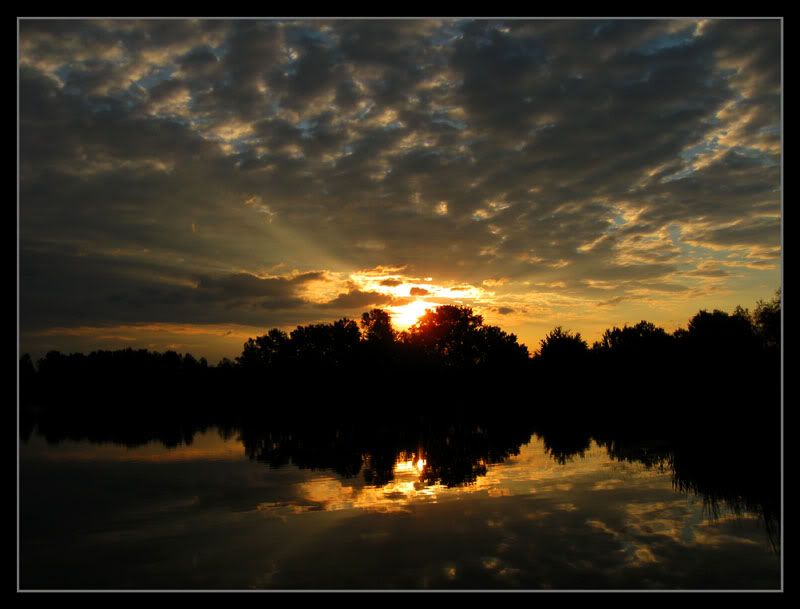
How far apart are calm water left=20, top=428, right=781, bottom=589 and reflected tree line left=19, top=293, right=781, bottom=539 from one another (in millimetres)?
2081

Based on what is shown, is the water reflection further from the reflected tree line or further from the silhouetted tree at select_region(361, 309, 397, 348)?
the silhouetted tree at select_region(361, 309, 397, 348)

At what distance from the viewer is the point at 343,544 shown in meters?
16.0

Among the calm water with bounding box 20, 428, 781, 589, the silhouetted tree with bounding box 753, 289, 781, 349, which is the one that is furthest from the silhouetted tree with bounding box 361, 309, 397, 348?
the calm water with bounding box 20, 428, 781, 589

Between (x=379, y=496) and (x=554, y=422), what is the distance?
37894mm

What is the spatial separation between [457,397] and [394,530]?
3508 inches

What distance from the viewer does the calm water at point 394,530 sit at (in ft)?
44.6

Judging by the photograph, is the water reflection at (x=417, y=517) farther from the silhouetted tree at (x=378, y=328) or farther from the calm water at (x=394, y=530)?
the silhouetted tree at (x=378, y=328)

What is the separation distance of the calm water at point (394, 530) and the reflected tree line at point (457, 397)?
2081mm

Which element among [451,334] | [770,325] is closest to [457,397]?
[451,334]

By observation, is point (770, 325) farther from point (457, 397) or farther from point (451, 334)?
point (451, 334)

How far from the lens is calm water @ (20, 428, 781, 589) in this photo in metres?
13.6

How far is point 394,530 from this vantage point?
56.5 feet
